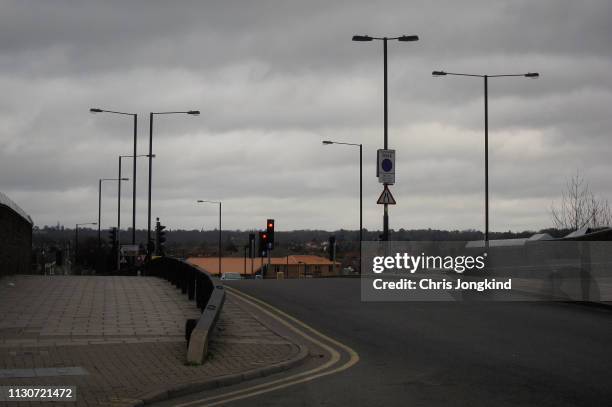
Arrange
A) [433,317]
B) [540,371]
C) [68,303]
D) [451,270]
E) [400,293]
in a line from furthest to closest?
[451,270], [400,293], [68,303], [433,317], [540,371]

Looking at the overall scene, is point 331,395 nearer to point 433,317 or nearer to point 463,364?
point 463,364

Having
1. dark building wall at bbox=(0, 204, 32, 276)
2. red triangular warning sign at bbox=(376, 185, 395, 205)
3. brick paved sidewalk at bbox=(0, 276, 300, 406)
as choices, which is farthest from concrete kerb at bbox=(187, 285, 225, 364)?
dark building wall at bbox=(0, 204, 32, 276)

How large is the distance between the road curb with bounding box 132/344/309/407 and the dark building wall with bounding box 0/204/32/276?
1734 cm

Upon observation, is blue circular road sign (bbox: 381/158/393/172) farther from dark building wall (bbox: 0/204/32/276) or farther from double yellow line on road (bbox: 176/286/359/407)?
dark building wall (bbox: 0/204/32/276)

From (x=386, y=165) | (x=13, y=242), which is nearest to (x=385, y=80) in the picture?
(x=386, y=165)

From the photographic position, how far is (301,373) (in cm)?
1259

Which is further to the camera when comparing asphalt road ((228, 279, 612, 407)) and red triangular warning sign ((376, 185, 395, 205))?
red triangular warning sign ((376, 185, 395, 205))

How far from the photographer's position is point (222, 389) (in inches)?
449

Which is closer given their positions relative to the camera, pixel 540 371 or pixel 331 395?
pixel 331 395

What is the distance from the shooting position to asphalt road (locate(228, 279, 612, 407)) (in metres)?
10.7

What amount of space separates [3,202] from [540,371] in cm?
2019

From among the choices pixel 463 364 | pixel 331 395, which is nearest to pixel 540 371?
pixel 463 364

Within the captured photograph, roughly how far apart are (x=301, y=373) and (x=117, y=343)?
3.69 meters

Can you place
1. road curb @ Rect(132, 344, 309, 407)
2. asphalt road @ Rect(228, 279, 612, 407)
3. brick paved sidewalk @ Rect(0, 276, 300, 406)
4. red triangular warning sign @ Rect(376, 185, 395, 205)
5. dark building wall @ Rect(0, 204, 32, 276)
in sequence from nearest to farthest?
1. road curb @ Rect(132, 344, 309, 407)
2. asphalt road @ Rect(228, 279, 612, 407)
3. brick paved sidewalk @ Rect(0, 276, 300, 406)
4. dark building wall @ Rect(0, 204, 32, 276)
5. red triangular warning sign @ Rect(376, 185, 395, 205)
